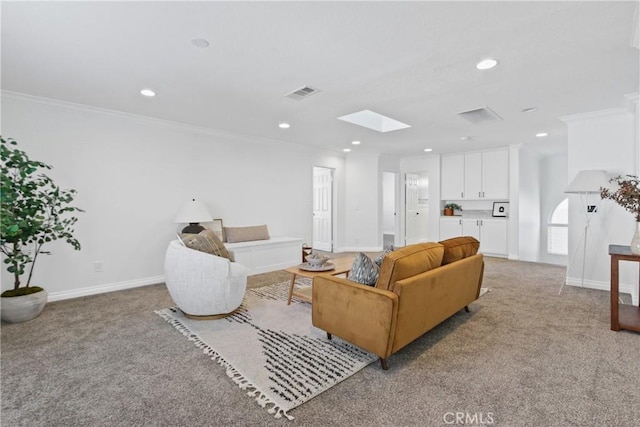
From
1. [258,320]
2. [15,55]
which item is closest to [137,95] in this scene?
[15,55]

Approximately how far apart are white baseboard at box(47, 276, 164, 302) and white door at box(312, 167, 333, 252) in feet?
12.3

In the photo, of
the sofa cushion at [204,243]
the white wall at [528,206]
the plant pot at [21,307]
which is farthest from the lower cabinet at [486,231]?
the plant pot at [21,307]

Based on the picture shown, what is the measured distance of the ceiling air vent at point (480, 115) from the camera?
4.01 m

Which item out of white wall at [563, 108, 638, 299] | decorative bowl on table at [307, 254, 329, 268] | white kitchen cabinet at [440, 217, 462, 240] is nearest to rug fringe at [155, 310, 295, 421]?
decorative bowl on table at [307, 254, 329, 268]

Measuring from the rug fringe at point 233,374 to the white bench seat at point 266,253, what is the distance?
71.8 inches

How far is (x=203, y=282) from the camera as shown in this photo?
282 centimetres

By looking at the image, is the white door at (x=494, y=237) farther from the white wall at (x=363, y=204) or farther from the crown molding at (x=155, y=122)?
the crown molding at (x=155, y=122)

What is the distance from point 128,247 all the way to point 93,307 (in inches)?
39.1

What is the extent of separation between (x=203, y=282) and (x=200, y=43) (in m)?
2.00

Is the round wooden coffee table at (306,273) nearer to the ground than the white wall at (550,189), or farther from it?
nearer to the ground

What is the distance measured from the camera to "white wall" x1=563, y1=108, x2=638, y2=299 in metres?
3.84

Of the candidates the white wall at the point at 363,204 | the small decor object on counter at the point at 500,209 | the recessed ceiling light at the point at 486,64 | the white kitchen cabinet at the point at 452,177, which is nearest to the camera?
the recessed ceiling light at the point at 486,64

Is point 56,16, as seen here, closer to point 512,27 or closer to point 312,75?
point 312,75

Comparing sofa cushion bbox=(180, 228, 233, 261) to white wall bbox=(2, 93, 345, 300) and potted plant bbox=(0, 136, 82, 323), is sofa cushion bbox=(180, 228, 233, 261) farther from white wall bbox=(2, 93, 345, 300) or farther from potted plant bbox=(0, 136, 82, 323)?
white wall bbox=(2, 93, 345, 300)
